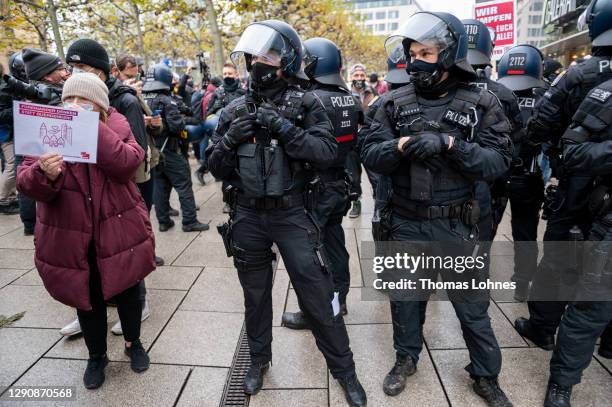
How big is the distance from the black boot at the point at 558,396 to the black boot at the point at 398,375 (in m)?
0.78

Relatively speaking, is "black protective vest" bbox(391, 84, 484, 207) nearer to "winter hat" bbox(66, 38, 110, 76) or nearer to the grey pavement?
the grey pavement

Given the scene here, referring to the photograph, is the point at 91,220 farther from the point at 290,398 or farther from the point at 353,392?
the point at 353,392

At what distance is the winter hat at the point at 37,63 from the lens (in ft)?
11.1

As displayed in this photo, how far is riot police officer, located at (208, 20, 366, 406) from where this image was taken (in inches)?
88.4

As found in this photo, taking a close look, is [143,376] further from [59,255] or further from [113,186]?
[113,186]

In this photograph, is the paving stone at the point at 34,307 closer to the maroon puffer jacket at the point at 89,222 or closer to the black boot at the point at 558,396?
the maroon puffer jacket at the point at 89,222

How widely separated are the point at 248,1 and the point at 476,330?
958 centimetres

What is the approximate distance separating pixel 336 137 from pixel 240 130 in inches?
45.5

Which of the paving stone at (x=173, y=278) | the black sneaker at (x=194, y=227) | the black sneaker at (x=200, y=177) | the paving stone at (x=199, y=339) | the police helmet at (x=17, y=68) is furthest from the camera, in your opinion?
the black sneaker at (x=200, y=177)

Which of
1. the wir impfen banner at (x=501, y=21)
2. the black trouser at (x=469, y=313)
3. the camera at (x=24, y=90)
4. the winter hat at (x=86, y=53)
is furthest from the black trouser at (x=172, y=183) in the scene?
the wir impfen banner at (x=501, y=21)

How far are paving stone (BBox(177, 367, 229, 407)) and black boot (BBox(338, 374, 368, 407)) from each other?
784 mm

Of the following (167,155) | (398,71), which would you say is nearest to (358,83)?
(398,71)

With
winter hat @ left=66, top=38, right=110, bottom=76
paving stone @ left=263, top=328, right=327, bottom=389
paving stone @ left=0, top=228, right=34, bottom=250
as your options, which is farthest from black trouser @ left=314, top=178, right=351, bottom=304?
paving stone @ left=0, top=228, right=34, bottom=250

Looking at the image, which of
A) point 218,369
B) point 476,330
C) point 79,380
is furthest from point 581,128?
point 79,380
